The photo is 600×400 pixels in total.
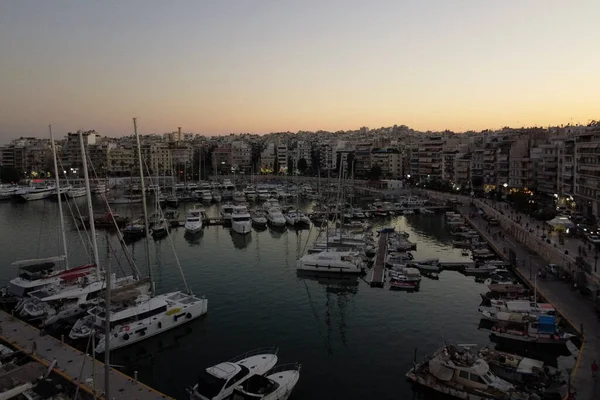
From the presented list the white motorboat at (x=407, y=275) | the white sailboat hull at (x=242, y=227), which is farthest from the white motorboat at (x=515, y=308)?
the white sailboat hull at (x=242, y=227)

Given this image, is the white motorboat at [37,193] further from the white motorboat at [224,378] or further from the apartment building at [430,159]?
the white motorboat at [224,378]

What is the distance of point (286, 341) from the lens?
59.3 ft

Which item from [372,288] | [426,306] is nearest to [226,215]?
[372,288]

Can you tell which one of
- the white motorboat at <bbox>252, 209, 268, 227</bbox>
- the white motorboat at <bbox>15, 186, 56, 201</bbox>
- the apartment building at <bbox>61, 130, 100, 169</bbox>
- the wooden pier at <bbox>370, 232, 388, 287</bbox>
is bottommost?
the wooden pier at <bbox>370, 232, 388, 287</bbox>

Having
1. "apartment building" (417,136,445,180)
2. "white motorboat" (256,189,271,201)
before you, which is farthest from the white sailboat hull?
"apartment building" (417,136,445,180)

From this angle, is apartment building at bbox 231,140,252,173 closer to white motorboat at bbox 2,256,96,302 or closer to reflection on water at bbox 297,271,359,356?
reflection on water at bbox 297,271,359,356

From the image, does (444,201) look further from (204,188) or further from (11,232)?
(11,232)

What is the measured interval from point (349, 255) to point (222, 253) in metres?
8.90

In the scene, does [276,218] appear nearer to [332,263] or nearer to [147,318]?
[332,263]

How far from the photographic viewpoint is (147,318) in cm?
1820

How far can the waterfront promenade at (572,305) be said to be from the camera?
13.7 metres

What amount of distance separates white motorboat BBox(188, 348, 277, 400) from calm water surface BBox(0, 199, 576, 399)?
118 cm

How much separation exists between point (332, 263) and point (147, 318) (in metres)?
11.3

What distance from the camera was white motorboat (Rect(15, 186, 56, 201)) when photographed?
229 feet
